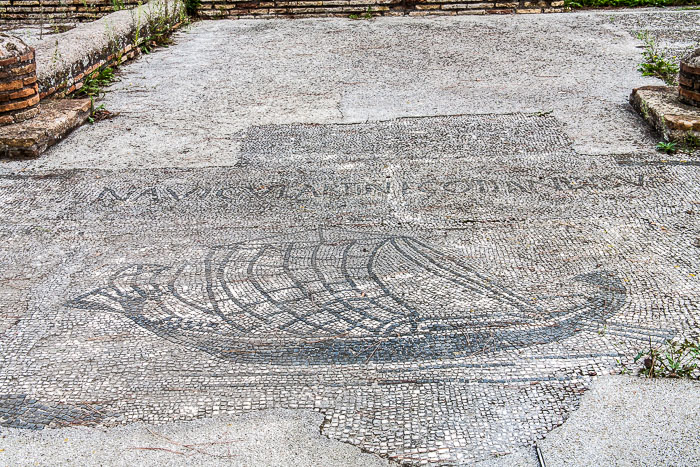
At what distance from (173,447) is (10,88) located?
3041mm

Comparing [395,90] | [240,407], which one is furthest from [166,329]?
[395,90]

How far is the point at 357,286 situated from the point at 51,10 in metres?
7.45

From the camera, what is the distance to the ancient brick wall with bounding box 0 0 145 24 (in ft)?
26.2

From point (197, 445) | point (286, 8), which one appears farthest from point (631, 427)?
point (286, 8)

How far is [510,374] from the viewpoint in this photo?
2.00 metres

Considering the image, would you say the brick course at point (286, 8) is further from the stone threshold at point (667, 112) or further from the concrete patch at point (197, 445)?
the concrete patch at point (197, 445)

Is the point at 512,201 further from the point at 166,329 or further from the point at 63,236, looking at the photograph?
the point at 63,236

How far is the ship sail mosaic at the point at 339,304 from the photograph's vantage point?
2.17 metres

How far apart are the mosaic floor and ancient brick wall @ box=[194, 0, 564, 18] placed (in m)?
4.46

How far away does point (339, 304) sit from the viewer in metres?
2.41

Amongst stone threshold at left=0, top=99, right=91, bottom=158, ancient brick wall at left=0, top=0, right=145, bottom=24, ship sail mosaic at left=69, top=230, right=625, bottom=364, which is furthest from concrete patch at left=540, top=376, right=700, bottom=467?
ancient brick wall at left=0, top=0, right=145, bottom=24

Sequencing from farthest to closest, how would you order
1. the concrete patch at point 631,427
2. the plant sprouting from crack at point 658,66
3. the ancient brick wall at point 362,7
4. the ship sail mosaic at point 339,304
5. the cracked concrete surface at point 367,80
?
the ancient brick wall at point 362,7 → the plant sprouting from crack at point 658,66 → the cracked concrete surface at point 367,80 → the ship sail mosaic at point 339,304 → the concrete patch at point 631,427

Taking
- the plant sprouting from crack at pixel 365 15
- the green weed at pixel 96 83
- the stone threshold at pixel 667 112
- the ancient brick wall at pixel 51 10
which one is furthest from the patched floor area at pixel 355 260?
the ancient brick wall at pixel 51 10

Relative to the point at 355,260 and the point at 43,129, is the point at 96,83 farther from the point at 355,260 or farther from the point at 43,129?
the point at 355,260
